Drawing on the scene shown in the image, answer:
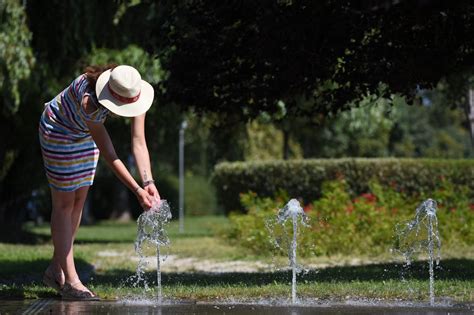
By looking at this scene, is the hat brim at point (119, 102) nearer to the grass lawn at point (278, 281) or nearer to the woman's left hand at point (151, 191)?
the woman's left hand at point (151, 191)

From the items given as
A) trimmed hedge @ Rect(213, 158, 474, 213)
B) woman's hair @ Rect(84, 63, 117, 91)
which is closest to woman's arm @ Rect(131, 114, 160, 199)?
woman's hair @ Rect(84, 63, 117, 91)

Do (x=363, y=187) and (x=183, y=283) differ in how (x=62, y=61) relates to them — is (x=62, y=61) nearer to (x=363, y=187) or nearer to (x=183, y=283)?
(x=363, y=187)

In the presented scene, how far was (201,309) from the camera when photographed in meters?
5.61

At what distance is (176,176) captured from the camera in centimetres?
4238

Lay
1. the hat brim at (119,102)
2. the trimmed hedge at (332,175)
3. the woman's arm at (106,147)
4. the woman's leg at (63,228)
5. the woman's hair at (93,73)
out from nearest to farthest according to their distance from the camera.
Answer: the hat brim at (119,102), the woman's arm at (106,147), the woman's hair at (93,73), the woman's leg at (63,228), the trimmed hedge at (332,175)

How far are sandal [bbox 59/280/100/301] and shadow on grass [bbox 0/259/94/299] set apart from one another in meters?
0.23

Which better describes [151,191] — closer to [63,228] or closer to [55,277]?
[63,228]

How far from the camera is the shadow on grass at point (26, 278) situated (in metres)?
6.47

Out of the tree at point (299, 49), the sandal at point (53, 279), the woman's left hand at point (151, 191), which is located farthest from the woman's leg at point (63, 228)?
the tree at point (299, 49)

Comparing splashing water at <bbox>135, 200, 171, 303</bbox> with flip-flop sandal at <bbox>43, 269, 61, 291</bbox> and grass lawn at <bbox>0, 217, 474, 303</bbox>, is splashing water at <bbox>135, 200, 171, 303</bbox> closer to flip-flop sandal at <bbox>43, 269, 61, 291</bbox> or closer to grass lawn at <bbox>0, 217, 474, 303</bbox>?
grass lawn at <bbox>0, 217, 474, 303</bbox>

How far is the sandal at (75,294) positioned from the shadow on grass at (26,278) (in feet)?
0.77

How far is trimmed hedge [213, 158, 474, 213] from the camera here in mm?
17766

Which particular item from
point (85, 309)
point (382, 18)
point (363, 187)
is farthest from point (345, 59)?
point (363, 187)

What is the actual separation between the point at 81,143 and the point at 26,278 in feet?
8.34
